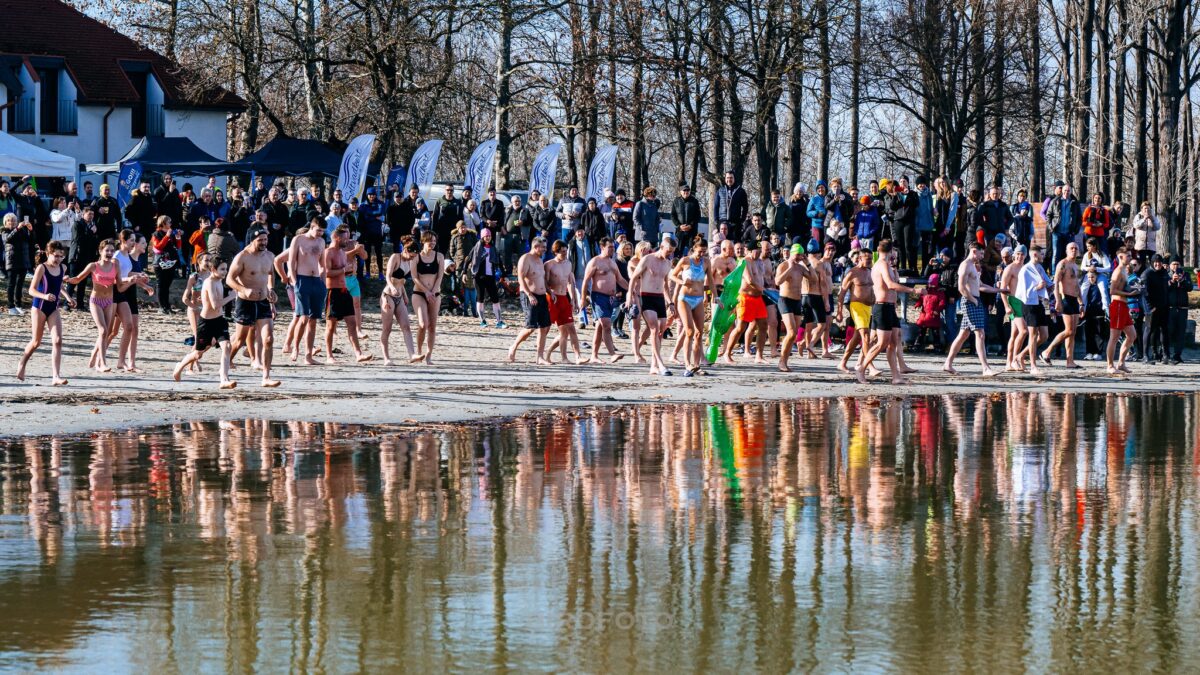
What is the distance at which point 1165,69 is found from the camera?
126 ft

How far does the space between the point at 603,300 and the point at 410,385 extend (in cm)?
388

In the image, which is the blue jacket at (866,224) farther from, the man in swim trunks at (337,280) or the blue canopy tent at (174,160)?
the blue canopy tent at (174,160)

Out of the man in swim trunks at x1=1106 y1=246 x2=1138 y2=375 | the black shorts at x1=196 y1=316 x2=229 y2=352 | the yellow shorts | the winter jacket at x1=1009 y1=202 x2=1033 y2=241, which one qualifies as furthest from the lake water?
the winter jacket at x1=1009 y1=202 x2=1033 y2=241

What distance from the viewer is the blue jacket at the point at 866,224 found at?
27453 millimetres

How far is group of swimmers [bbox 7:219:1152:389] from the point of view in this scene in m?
18.4

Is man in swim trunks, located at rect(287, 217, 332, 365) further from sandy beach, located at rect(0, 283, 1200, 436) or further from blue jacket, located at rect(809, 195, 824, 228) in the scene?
blue jacket, located at rect(809, 195, 824, 228)

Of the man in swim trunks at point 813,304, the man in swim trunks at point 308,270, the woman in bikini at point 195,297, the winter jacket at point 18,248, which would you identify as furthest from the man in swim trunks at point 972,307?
the winter jacket at point 18,248

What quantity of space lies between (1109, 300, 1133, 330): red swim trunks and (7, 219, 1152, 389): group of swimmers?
0.06 feet

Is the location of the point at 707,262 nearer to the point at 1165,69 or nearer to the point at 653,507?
the point at 653,507

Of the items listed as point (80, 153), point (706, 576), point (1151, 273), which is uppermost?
point (80, 153)

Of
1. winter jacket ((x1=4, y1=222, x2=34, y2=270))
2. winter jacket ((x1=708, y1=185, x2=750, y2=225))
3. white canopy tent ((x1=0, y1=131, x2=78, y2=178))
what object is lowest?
winter jacket ((x1=4, y1=222, x2=34, y2=270))

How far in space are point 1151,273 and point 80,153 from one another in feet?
117

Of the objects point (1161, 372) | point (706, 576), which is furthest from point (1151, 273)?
point (706, 576)

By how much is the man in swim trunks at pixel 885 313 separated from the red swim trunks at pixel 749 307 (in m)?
1.91
